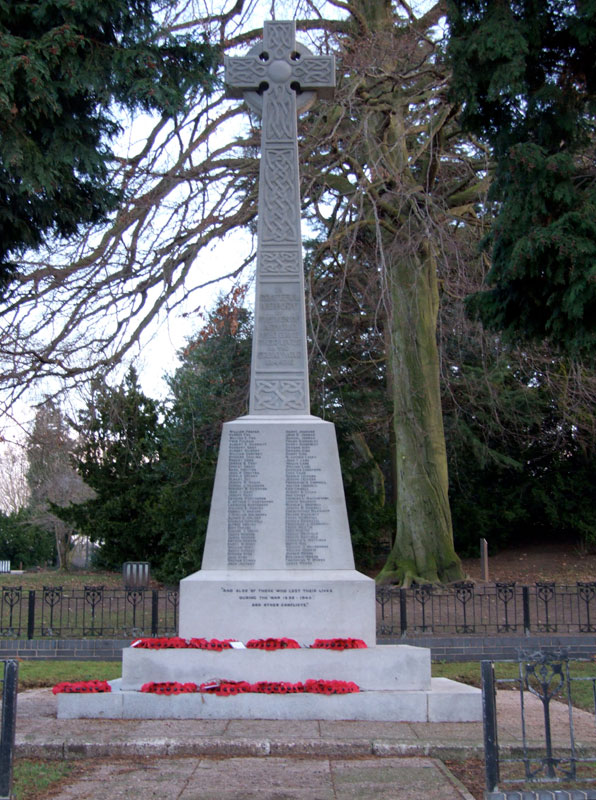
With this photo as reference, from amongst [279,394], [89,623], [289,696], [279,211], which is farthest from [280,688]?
[89,623]

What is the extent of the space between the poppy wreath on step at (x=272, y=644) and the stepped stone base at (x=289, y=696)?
11cm

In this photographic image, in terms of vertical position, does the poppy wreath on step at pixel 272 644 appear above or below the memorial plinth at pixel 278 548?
below

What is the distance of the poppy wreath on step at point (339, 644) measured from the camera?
7.47 m

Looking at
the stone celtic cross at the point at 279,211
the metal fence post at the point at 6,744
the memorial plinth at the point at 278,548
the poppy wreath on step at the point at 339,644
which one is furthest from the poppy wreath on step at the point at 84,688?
the stone celtic cross at the point at 279,211

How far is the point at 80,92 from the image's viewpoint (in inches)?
285

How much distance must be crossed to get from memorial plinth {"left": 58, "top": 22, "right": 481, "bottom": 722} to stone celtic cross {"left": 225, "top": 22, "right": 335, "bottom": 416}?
0.04 ft

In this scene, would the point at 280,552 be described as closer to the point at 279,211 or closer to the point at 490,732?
the point at 279,211

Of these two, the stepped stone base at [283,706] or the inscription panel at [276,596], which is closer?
the stepped stone base at [283,706]

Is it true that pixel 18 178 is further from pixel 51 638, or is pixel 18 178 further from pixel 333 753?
Result: pixel 51 638

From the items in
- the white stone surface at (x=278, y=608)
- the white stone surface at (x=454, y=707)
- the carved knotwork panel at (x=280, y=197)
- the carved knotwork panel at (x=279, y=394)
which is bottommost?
the white stone surface at (x=454, y=707)

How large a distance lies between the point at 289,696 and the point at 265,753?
3.80 ft

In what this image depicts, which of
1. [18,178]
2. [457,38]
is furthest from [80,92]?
[457,38]

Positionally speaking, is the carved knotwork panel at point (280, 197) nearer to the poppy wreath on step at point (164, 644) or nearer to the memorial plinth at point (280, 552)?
the memorial plinth at point (280, 552)

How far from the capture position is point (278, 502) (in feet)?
27.5
